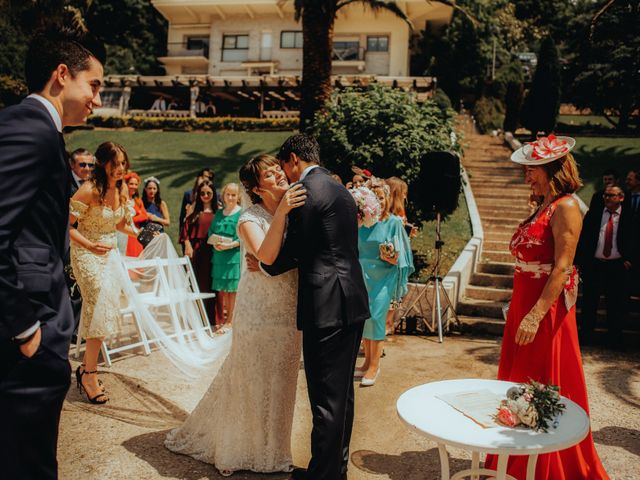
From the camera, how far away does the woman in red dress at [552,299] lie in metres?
3.49

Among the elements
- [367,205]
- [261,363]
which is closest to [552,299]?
[261,363]

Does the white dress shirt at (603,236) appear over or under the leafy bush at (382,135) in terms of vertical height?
under

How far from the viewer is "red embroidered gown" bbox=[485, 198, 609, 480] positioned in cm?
354

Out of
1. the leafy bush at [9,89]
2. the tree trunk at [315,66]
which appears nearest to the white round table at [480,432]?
the tree trunk at [315,66]

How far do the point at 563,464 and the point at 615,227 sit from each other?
574 centimetres

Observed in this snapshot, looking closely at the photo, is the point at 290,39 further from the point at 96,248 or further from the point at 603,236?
the point at 96,248

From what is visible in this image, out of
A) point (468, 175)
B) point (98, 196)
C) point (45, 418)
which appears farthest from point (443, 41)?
point (45, 418)

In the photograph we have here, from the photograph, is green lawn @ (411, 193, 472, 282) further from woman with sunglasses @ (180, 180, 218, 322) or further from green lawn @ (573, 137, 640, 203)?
woman with sunglasses @ (180, 180, 218, 322)

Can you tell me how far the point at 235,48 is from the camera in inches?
1526

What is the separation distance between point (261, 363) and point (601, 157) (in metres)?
19.2

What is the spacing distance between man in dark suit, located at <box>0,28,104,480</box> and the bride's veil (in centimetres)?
318

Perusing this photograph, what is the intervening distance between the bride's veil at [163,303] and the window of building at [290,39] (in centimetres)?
3261

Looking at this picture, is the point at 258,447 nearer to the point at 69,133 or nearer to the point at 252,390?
the point at 252,390

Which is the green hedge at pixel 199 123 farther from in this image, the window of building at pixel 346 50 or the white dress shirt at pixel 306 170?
the white dress shirt at pixel 306 170
